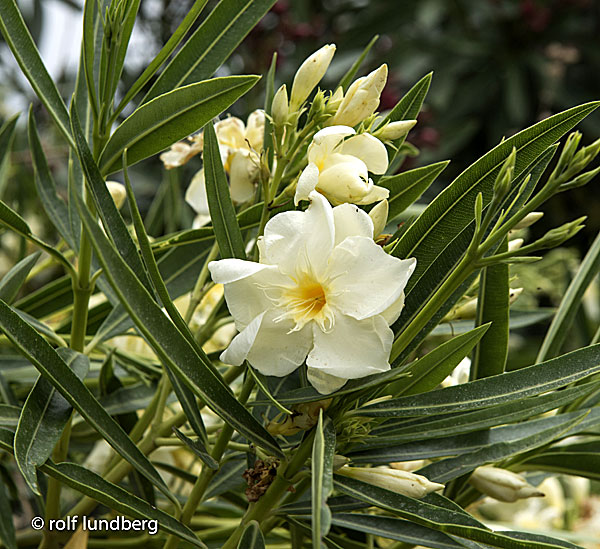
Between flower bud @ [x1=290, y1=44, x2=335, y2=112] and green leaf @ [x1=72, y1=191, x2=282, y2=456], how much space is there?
0.18 metres

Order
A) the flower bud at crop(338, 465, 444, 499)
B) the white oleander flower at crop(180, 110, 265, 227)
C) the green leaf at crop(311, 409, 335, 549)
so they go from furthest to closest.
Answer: the white oleander flower at crop(180, 110, 265, 227)
the flower bud at crop(338, 465, 444, 499)
the green leaf at crop(311, 409, 335, 549)

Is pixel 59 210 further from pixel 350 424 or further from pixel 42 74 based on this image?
pixel 350 424

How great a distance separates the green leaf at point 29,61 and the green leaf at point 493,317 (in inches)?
11.1

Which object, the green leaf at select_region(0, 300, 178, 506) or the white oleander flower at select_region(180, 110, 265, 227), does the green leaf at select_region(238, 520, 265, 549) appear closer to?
the green leaf at select_region(0, 300, 178, 506)


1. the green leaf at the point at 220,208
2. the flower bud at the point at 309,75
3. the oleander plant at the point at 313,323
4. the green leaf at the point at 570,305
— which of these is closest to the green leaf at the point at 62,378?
the oleander plant at the point at 313,323

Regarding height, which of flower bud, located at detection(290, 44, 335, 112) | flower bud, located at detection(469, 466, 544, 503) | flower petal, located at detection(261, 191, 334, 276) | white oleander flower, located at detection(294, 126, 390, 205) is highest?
flower bud, located at detection(290, 44, 335, 112)

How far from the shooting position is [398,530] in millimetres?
411

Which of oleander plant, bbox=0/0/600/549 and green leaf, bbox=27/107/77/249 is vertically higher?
green leaf, bbox=27/107/77/249

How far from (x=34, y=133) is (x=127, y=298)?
35 centimetres

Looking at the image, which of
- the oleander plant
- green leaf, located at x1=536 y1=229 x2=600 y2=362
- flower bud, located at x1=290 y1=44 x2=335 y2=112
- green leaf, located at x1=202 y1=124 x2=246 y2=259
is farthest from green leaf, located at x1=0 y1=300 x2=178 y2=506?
green leaf, located at x1=536 y1=229 x2=600 y2=362

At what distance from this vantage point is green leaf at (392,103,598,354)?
396 mm

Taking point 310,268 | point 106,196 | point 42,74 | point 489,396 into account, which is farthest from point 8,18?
point 489,396

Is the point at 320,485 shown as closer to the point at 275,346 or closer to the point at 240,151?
the point at 275,346

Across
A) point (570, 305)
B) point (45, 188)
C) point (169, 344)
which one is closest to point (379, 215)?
point (169, 344)
